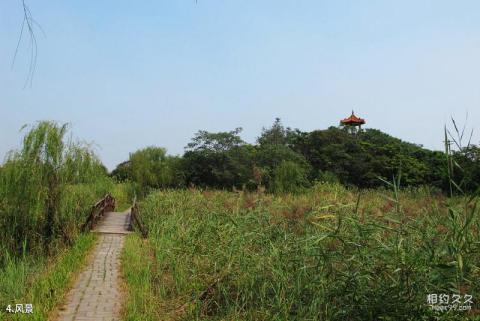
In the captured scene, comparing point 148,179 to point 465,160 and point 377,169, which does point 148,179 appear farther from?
point 465,160

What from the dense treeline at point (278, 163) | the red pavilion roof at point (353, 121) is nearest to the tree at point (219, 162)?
the dense treeline at point (278, 163)

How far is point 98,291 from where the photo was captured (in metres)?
6.21

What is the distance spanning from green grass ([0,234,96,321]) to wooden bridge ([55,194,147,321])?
151 mm

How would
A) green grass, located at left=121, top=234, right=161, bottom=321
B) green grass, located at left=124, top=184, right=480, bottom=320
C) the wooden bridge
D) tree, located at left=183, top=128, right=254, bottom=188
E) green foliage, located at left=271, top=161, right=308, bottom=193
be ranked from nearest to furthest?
green grass, located at left=124, top=184, right=480, bottom=320, green grass, located at left=121, top=234, right=161, bottom=321, the wooden bridge, green foliage, located at left=271, top=161, right=308, bottom=193, tree, located at left=183, top=128, right=254, bottom=188

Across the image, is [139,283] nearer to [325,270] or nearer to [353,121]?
[325,270]

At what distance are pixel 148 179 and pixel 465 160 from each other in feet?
95.6

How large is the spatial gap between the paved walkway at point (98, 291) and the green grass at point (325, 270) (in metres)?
0.28

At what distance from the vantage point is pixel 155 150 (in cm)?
3481

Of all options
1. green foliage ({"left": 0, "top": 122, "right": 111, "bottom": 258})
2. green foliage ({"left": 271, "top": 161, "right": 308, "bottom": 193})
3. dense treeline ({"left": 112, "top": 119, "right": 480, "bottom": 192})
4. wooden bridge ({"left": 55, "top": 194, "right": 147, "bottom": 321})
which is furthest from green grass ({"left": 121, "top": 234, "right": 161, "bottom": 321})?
dense treeline ({"left": 112, "top": 119, "right": 480, "bottom": 192})

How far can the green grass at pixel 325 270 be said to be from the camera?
12.2 ft

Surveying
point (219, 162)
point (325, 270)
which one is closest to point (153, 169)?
point (219, 162)

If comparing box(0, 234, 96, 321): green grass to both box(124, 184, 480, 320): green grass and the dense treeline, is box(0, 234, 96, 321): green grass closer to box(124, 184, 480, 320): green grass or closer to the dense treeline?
box(124, 184, 480, 320): green grass

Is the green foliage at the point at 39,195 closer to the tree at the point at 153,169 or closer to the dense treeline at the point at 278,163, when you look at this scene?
the dense treeline at the point at 278,163

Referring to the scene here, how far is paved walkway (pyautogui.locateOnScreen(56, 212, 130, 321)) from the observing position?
17.0ft
